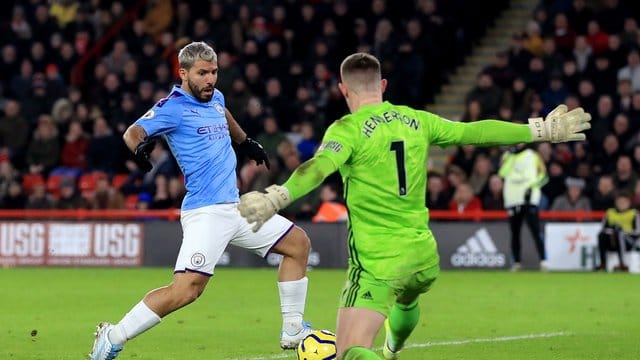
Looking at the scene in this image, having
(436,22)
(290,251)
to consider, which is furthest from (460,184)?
(290,251)

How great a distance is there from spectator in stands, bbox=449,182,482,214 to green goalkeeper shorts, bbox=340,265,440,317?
14322mm

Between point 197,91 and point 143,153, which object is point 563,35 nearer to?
point 197,91

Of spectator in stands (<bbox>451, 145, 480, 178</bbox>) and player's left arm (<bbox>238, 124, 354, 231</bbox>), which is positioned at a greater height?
player's left arm (<bbox>238, 124, 354, 231</bbox>)

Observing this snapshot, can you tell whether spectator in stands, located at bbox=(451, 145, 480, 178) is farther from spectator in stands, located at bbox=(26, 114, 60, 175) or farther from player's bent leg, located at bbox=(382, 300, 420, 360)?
player's bent leg, located at bbox=(382, 300, 420, 360)

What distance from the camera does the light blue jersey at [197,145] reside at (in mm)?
9398

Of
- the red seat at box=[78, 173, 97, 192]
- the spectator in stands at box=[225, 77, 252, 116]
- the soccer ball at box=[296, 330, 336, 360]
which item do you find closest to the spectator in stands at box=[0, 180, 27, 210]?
the red seat at box=[78, 173, 97, 192]

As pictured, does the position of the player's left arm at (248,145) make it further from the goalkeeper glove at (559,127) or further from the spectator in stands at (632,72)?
the spectator in stands at (632,72)

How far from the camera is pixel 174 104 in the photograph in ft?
30.8

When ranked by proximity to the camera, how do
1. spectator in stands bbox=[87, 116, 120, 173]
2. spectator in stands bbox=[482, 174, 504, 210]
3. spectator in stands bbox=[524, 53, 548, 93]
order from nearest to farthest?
spectator in stands bbox=[482, 174, 504, 210]
spectator in stands bbox=[524, 53, 548, 93]
spectator in stands bbox=[87, 116, 120, 173]

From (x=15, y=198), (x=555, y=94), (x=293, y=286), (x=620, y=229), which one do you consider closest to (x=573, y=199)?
(x=620, y=229)

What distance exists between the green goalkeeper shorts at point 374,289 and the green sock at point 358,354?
1.04ft

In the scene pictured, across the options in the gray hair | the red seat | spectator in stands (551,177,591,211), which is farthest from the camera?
the red seat

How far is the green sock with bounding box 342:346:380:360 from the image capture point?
276 inches

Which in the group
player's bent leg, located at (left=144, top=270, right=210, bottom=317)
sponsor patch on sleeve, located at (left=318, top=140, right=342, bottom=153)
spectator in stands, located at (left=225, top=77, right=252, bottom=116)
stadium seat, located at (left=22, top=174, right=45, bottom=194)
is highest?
Result: sponsor patch on sleeve, located at (left=318, top=140, right=342, bottom=153)
